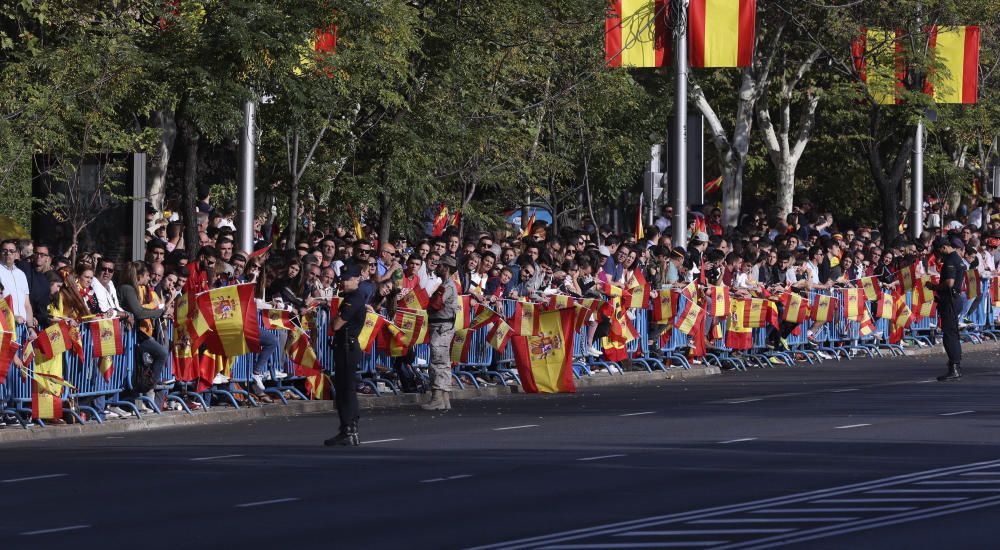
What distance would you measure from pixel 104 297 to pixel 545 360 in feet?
20.0

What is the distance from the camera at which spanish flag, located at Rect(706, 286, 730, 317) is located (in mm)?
25578

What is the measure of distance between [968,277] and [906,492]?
19.7 meters

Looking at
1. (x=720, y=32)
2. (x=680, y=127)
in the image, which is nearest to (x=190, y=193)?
(x=680, y=127)

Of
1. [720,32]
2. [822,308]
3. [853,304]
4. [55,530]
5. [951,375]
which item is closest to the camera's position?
[55,530]

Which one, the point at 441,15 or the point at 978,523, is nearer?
the point at 978,523

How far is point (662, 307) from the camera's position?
24.8 m

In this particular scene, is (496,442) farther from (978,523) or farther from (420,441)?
(978,523)

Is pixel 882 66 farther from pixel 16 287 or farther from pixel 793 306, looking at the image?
pixel 16 287

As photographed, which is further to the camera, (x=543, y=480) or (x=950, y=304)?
(x=950, y=304)

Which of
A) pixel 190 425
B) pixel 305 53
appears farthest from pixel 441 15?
pixel 190 425

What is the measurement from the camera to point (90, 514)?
11.5 metres

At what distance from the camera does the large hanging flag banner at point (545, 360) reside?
22.0 m

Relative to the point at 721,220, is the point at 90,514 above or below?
below

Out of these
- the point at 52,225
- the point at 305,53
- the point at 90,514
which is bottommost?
the point at 90,514
